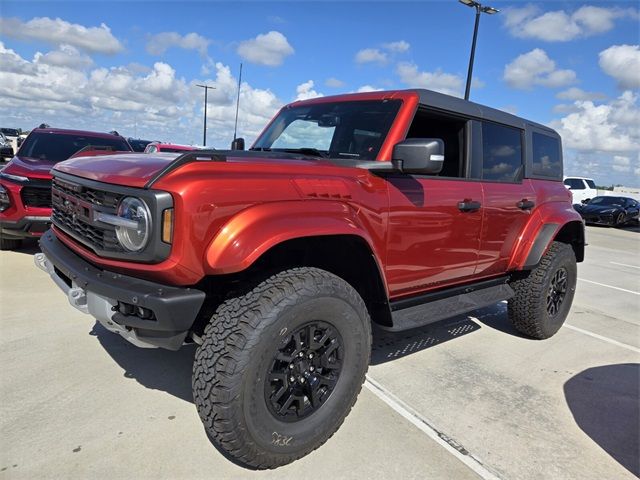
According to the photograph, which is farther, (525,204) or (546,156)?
(546,156)

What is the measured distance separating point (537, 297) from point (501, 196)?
1084 millimetres

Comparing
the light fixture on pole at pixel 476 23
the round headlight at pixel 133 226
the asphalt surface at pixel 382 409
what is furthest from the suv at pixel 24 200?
the light fixture on pole at pixel 476 23

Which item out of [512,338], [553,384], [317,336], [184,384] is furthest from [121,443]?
[512,338]

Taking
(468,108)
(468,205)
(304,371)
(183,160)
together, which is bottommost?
(304,371)

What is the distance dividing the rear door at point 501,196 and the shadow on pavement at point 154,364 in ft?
7.82

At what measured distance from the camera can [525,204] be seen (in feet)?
13.1

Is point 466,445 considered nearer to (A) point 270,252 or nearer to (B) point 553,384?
(B) point 553,384

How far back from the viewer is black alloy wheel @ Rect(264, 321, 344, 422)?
2.28 m

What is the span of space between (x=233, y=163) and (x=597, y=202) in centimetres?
2240

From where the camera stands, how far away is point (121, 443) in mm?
2348

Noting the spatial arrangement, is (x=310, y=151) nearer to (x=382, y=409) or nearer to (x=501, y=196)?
(x=501, y=196)

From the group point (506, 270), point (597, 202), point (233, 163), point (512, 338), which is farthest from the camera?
point (597, 202)

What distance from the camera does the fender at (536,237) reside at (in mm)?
4020

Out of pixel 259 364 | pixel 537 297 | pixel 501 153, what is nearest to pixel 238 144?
pixel 501 153
